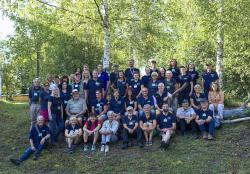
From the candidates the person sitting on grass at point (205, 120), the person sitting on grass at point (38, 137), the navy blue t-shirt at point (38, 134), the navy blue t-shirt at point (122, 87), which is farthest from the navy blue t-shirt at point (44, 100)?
the person sitting on grass at point (205, 120)

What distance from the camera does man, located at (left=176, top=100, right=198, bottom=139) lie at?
11.4 m

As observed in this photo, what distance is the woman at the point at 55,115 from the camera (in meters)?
11.7

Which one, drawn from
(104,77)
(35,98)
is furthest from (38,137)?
(104,77)

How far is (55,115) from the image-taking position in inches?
466

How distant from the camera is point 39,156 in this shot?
11.1 meters

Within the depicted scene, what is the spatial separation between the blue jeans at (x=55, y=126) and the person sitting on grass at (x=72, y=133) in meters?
0.51

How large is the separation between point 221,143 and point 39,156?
17.0 feet

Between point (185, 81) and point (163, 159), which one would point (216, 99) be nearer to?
point (185, 81)

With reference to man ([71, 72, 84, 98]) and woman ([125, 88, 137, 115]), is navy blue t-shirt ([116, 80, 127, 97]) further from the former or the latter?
man ([71, 72, 84, 98])

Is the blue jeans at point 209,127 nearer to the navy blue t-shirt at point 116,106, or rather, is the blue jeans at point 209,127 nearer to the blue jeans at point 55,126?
the navy blue t-shirt at point 116,106

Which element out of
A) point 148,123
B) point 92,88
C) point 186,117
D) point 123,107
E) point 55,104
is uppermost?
point 92,88

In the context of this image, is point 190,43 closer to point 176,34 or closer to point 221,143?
point 176,34

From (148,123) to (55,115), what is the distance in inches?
114

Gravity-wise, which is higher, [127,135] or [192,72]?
[192,72]
